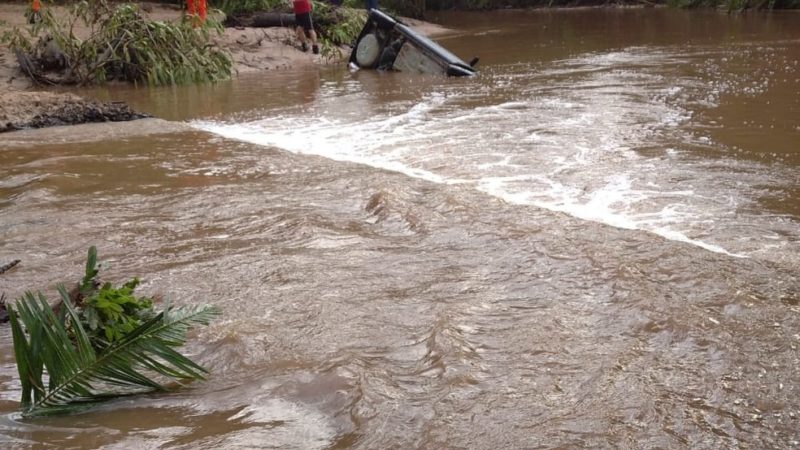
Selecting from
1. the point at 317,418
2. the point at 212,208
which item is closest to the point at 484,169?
the point at 212,208

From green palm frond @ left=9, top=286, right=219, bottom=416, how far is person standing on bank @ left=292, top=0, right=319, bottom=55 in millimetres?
14105

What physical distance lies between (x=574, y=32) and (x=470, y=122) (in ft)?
40.6

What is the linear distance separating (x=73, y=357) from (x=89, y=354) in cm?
4

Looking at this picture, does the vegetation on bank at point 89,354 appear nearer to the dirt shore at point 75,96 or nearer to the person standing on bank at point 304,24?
the dirt shore at point 75,96

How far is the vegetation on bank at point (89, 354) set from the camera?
2.36 metres

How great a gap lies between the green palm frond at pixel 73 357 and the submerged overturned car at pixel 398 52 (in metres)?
10.6

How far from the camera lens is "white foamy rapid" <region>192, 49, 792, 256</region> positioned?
16.7 ft

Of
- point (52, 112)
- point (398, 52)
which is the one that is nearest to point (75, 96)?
point (52, 112)

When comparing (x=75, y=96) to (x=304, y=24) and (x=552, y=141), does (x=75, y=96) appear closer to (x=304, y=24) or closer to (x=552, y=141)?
(x=552, y=141)

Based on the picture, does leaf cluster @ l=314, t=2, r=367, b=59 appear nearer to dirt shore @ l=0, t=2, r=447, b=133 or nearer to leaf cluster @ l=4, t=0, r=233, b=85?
dirt shore @ l=0, t=2, r=447, b=133

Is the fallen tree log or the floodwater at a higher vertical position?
the fallen tree log

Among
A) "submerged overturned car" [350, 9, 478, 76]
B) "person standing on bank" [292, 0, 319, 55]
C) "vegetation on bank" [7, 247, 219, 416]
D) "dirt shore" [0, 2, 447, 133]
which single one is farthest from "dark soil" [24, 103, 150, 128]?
"person standing on bank" [292, 0, 319, 55]

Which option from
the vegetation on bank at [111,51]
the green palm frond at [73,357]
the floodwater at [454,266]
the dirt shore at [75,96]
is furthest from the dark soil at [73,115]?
the green palm frond at [73,357]

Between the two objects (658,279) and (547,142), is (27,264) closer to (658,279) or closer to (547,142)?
(658,279)
